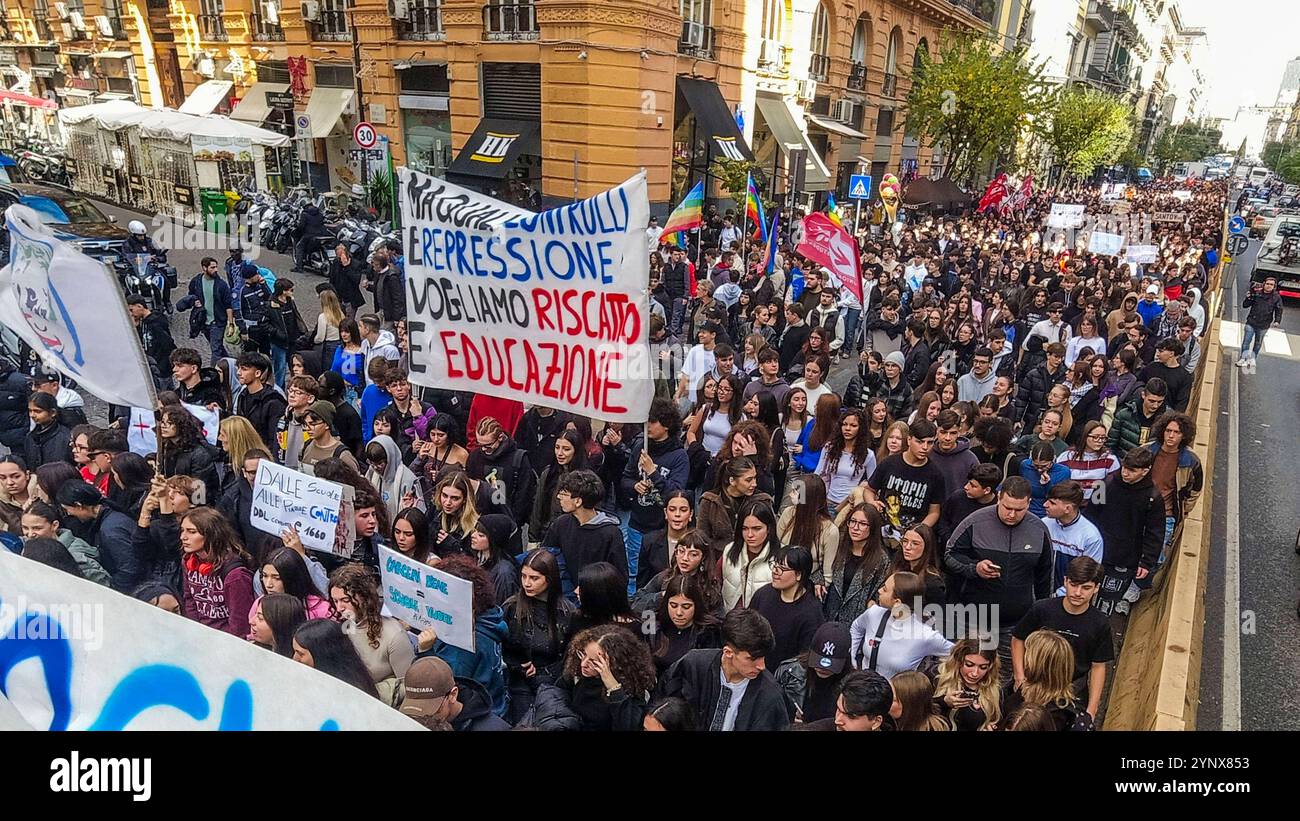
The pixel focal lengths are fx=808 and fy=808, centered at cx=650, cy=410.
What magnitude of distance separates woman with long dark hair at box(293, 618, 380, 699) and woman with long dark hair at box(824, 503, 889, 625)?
2.57 meters

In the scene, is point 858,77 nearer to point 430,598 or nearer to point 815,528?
point 815,528

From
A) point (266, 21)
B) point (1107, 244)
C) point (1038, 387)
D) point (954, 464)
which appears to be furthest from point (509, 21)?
point (954, 464)

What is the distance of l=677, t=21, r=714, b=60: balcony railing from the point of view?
21609mm

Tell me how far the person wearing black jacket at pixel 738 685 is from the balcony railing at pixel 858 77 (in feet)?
102

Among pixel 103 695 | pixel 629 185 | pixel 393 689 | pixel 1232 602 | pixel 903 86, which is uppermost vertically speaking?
pixel 903 86

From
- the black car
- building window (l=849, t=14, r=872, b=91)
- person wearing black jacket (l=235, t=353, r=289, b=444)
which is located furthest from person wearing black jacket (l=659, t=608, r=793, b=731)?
building window (l=849, t=14, r=872, b=91)

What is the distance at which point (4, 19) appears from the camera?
3978 cm

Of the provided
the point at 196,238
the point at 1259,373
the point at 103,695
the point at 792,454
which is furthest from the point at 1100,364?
the point at 196,238

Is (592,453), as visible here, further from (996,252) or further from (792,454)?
(996,252)

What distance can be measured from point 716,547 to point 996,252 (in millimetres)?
15631

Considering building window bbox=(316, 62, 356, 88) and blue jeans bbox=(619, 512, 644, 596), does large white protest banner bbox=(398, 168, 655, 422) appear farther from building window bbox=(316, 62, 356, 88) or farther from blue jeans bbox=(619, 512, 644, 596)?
building window bbox=(316, 62, 356, 88)

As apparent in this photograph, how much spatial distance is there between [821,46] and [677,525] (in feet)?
91.7

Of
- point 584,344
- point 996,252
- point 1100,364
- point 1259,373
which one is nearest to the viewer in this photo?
point 584,344

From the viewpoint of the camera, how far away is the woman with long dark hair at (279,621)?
3594 millimetres
